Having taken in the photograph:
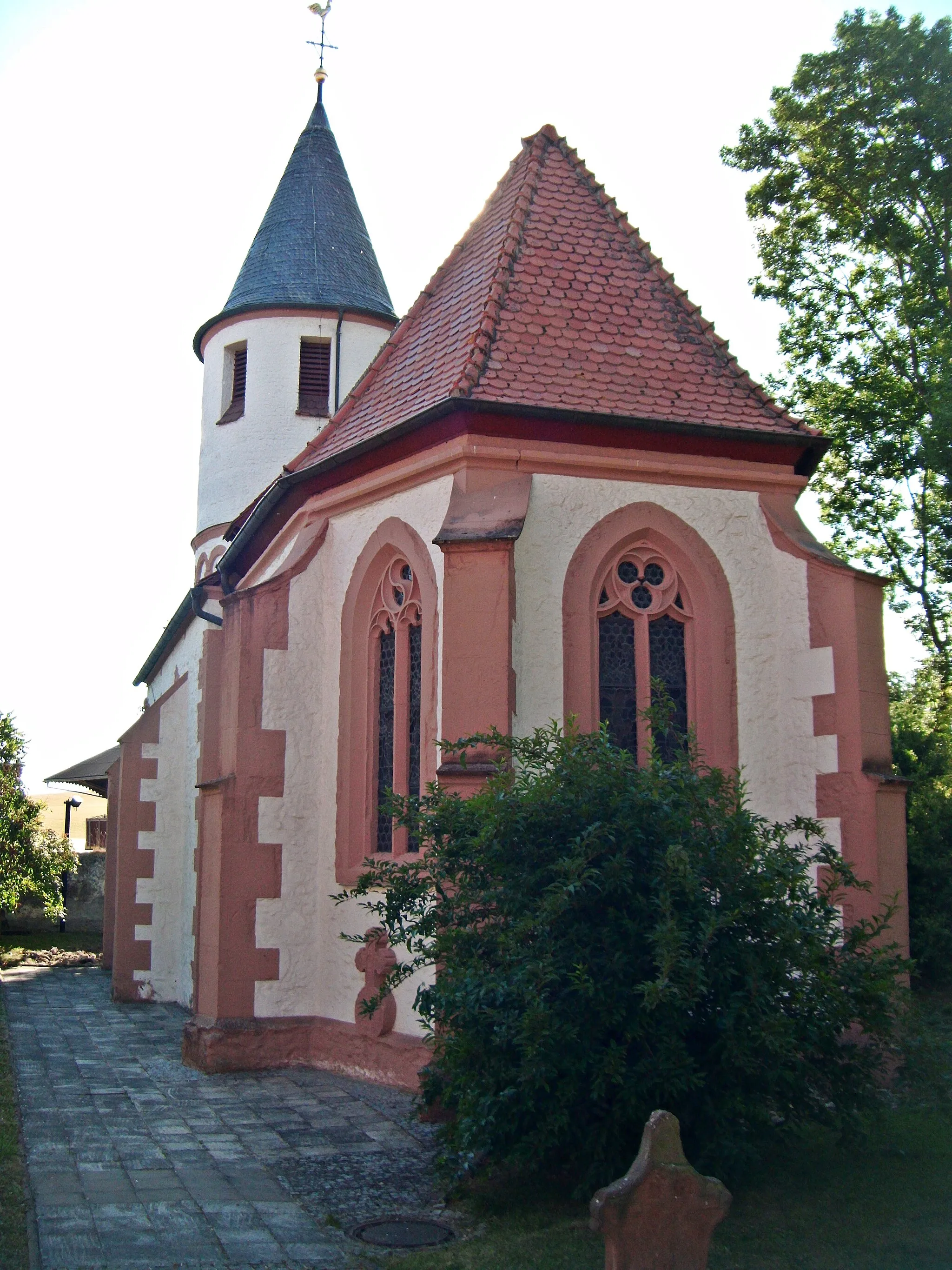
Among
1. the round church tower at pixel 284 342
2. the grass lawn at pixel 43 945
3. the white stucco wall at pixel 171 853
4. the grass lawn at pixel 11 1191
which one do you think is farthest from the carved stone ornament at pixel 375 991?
the grass lawn at pixel 43 945

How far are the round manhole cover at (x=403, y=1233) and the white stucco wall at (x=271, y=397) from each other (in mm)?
14343

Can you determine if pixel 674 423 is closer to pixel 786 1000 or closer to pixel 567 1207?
pixel 786 1000

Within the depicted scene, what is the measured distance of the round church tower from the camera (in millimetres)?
20000

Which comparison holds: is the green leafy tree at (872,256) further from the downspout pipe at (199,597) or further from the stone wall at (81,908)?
the stone wall at (81,908)

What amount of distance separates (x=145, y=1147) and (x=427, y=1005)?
256cm

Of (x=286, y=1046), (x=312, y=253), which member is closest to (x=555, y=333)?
(x=286, y=1046)

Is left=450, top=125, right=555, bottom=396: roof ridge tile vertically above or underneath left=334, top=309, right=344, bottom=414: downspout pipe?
underneath

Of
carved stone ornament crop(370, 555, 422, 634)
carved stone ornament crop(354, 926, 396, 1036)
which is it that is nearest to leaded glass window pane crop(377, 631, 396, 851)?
carved stone ornament crop(370, 555, 422, 634)

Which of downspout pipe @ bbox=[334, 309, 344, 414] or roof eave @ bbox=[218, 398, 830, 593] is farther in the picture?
downspout pipe @ bbox=[334, 309, 344, 414]

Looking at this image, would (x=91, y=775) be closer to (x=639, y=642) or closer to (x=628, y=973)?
(x=639, y=642)

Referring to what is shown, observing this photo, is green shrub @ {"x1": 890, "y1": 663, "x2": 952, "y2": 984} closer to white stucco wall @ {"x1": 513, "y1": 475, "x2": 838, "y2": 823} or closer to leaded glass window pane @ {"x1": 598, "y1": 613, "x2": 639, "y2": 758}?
white stucco wall @ {"x1": 513, "y1": 475, "x2": 838, "y2": 823}

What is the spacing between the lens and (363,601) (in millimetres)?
11734

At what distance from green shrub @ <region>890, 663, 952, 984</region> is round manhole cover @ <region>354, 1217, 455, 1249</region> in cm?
613

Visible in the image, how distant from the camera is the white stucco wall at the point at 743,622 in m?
10.4
